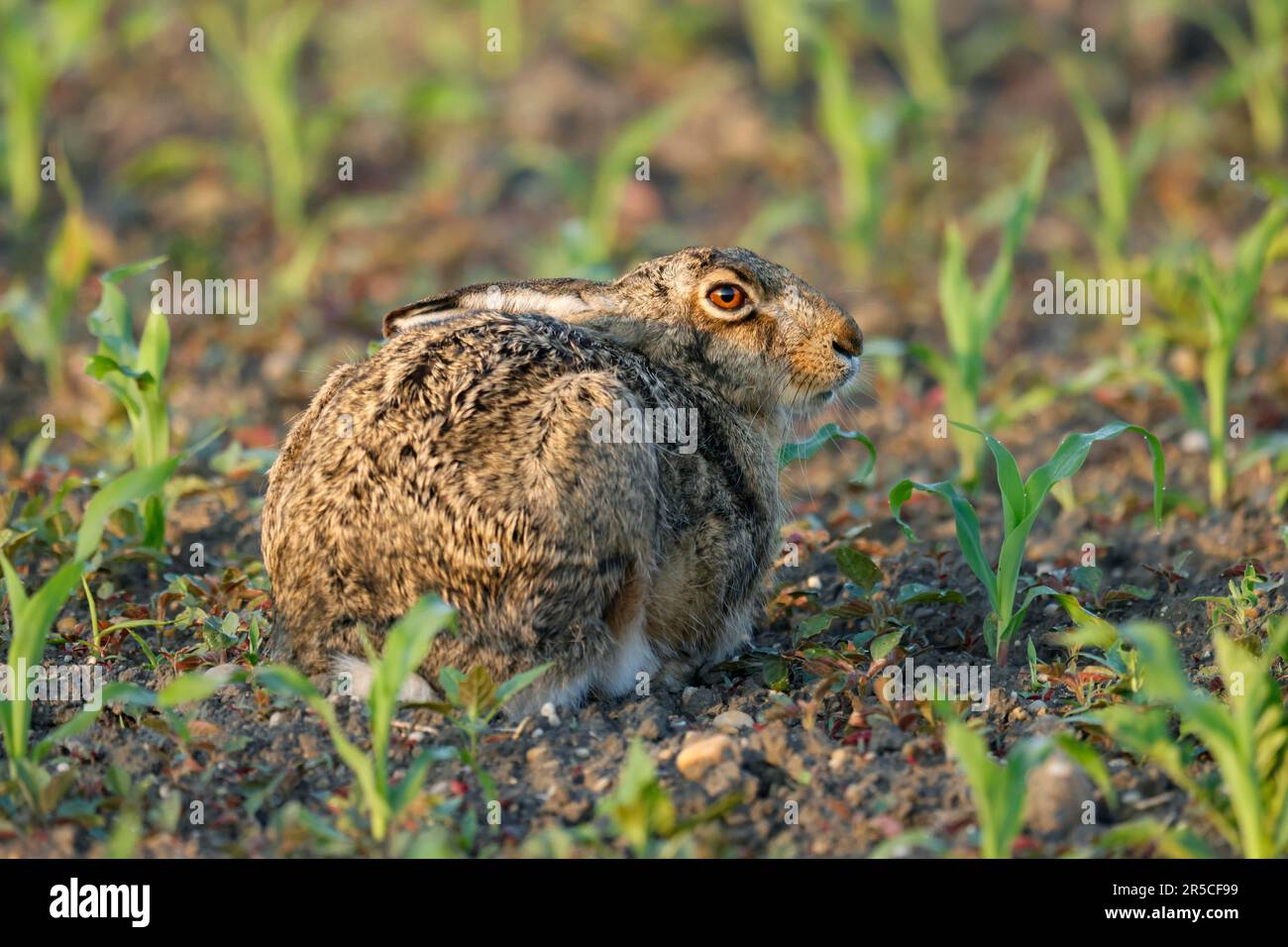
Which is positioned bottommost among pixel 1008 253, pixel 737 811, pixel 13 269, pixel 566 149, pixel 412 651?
pixel 737 811

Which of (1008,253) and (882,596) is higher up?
(1008,253)

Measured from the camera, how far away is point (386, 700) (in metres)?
4.92

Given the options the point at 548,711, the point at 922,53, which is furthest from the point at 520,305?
the point at 922,53

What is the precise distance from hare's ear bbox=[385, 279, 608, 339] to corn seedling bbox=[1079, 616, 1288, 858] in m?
2.70

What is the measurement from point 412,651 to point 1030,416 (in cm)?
569

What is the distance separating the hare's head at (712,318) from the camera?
6691mm

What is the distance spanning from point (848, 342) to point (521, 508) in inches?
76.9

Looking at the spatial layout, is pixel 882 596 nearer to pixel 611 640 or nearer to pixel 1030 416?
pixel 611 640

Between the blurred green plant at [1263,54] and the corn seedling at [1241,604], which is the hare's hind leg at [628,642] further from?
the blurred green plant at [1263,54]

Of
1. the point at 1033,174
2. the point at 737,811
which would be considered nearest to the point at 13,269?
the point at 1033,174

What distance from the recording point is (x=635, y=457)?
5758mm

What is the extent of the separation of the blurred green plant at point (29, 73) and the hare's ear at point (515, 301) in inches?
216

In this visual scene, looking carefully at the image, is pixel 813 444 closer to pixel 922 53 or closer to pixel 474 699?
pixel 474 699

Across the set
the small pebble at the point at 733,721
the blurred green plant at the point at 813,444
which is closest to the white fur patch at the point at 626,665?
the small pebble at the point at 733,721
